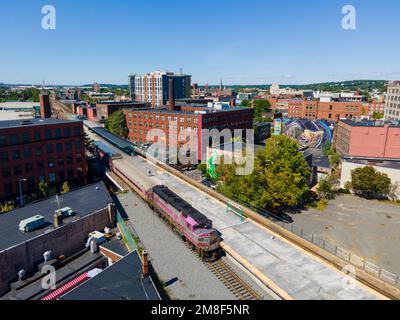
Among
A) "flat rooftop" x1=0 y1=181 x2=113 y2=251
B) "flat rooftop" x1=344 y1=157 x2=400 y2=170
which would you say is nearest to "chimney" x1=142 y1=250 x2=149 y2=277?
"flat rooftop" x1=0 y1=181 x2=113 y2=251

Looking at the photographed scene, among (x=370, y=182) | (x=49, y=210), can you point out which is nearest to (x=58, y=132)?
(x=49, y=210)

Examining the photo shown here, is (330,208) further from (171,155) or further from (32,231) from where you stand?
(32,231)

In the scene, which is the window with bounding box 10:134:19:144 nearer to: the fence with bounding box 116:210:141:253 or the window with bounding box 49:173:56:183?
the window with bounding box 49:173:56:183

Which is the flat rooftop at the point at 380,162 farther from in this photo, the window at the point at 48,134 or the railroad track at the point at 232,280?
the window at the point at 48,134

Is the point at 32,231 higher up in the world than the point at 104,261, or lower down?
higher up

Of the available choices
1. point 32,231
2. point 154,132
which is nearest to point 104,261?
point 32,231

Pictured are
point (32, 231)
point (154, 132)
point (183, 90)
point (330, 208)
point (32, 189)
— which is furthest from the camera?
point (183, 90)

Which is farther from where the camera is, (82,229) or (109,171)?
(109,171)

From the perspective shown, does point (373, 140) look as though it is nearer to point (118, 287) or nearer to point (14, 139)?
point (118, 287)
